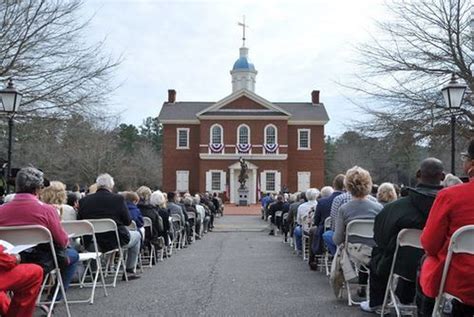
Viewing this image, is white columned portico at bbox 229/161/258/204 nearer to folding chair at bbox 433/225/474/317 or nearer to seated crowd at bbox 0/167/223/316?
seated crowd at bbox 0/167/223/316

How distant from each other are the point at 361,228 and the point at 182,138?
46.5 m

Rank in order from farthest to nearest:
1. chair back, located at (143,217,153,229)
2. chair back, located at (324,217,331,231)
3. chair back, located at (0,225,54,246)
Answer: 1. chair back, located at (143,217,153,229)
2. chair back, located at (324,217,331,231)
3. chair back, located at (0,225,54,246)

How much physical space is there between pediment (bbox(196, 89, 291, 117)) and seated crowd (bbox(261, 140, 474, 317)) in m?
41.5

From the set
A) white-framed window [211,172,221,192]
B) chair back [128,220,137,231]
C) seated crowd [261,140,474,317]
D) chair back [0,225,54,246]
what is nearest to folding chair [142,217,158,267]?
chair back [128,220,137,231]

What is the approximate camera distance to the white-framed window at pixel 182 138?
5259 cm

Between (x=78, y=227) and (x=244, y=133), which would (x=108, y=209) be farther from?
(x=244, y=133)

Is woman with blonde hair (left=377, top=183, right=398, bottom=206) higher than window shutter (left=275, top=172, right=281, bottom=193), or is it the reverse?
window shutter (left=275, top=172, right=281, bottom=193)

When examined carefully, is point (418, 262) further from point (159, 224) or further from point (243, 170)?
point (243, 170)

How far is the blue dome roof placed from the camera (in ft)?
198

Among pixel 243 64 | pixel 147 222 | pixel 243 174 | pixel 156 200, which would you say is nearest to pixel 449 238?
pixel 147 222

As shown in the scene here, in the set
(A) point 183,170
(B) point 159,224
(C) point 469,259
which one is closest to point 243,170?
(A) point 183,170

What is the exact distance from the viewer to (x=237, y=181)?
1981 inches

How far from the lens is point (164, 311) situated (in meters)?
6.36

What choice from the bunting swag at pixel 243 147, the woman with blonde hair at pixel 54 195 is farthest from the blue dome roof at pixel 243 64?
the woman with blonde hair at pixel 54 195
